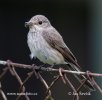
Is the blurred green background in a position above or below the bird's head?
below

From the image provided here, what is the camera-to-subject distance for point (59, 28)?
8305 mm

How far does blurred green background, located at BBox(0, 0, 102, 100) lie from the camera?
318 inches

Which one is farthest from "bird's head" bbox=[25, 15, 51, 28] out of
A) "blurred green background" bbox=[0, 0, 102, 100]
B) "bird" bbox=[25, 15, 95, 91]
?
"blurred green background" bbox=[0, 0, 102, 100]

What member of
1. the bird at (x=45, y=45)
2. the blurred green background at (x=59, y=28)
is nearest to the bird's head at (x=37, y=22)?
the bird at (x=45, y=45)

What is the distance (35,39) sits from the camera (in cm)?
511

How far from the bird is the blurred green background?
8.58 feet

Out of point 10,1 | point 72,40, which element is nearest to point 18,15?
point 10,1

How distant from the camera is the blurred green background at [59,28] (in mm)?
8070

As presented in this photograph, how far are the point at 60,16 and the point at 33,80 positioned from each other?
0.99m

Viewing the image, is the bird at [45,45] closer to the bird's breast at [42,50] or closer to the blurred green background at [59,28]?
the bird's breast at [42,50]

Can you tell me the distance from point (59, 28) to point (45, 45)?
123 inches

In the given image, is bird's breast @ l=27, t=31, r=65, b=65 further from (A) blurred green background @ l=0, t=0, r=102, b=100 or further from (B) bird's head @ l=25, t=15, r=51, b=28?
(A) blurred green background @ l=0, t=0, r=102, b=100

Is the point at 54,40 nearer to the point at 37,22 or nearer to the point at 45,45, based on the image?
the point at 45,45

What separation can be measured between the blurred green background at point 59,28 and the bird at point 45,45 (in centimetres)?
261
